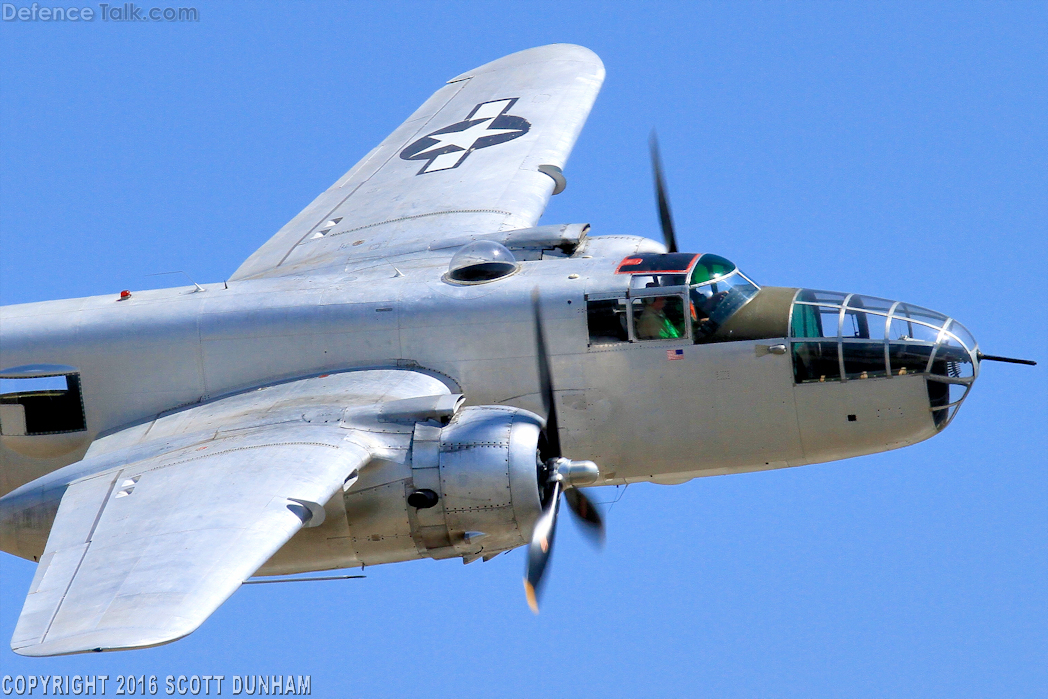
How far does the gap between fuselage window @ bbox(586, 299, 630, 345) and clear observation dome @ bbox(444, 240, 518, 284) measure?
1.52 metres

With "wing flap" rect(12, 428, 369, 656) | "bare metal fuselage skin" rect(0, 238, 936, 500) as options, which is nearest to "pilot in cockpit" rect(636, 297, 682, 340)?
"bare metal fuselage skin" rect(0, 238, 936, 500)

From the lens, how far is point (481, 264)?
1989 cm

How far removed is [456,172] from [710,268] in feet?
24.8

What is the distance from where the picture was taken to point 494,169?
82.1ft

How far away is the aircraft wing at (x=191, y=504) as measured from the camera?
47.2 feet

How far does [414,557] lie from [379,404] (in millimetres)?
2007

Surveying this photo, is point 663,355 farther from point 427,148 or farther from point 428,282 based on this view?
point 427,148

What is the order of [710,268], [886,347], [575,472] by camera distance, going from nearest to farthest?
[575,472], [886,347], [710,268]

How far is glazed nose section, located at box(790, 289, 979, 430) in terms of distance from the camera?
1841 centimetres

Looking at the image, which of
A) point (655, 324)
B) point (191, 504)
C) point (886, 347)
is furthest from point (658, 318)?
point (191, 504)

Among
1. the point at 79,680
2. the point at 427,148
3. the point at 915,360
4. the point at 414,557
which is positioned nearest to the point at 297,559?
the point at 414,557

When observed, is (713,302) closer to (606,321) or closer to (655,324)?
(655,324)

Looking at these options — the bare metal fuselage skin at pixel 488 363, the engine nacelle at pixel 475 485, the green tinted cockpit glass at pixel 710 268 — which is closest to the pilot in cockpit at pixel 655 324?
the bare metal fuselage skin at pixel 488 363

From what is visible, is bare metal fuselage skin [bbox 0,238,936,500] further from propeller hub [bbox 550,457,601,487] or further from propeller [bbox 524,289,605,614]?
propeller hub [bbox 550,457,601,487]
